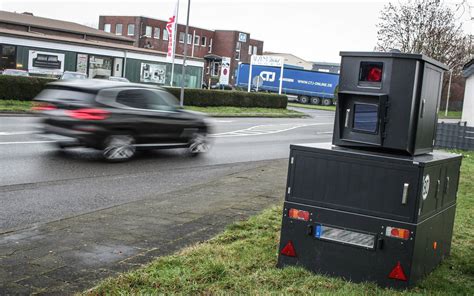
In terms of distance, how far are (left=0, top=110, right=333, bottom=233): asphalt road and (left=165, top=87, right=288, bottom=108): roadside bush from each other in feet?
52.6

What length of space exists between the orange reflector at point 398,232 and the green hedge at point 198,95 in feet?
76.9

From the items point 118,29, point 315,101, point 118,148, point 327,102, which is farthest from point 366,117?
point 118,29

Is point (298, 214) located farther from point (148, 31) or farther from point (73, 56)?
point (148, 31)

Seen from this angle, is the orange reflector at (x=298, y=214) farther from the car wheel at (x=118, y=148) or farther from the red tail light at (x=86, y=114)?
the car wheel at (x=118, y=148)

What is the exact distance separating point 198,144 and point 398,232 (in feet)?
36.3

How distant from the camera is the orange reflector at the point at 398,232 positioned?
5.11 m

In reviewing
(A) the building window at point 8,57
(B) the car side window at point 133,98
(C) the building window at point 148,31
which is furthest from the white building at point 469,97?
(C) the building window at point 148,31

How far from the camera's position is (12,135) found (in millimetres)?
16438

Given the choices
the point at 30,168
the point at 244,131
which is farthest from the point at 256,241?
the point at 244,131

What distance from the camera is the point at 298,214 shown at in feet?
18.2

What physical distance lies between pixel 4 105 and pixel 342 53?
21.6 m

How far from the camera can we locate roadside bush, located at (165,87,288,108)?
35469 millimetres

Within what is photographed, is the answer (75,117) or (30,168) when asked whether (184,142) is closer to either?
(75,117)

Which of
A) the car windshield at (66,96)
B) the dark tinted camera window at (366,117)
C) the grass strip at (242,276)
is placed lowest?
the grass strip at (242,276)
